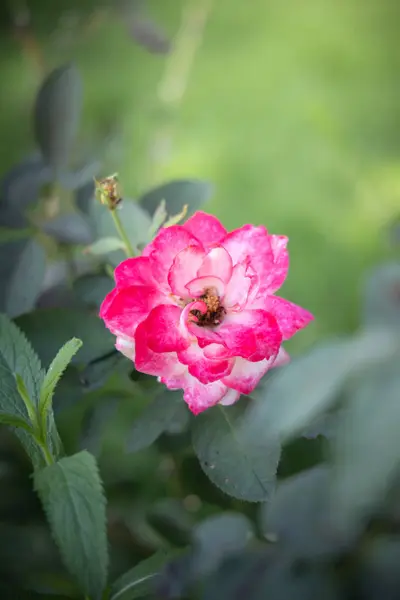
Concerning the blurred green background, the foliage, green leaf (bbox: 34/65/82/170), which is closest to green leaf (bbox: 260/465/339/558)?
the foliage

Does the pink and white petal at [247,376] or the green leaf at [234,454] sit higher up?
the pink and white petal at [247,376]

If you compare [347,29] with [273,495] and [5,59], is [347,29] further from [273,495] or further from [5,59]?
[273,495]

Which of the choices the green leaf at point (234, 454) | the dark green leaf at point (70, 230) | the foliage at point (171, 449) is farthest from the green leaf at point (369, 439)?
the dark green leaf at point (70, 230)

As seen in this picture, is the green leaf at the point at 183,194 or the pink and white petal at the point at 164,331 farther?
the green leaf at the point at 183,194

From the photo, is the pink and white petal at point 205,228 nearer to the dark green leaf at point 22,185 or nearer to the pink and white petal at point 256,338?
the pink and white petal at point 256,338

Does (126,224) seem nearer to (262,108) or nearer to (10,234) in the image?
(10,234)

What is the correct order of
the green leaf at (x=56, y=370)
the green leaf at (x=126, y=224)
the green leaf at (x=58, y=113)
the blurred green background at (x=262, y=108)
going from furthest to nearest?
1. the blurred green background at (x=262, y=108)
2. the green leaf at (x=58, y=113)
3. the green leaf at (x=126, y=224)
4. the green leaf at (x=56, y=370)

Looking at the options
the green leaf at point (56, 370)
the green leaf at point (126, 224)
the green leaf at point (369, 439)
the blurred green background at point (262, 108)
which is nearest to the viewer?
the green leaf at point (369, 439)

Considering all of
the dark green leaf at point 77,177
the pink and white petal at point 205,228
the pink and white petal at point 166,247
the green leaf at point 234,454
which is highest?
the dark green leaf at point 77,177
